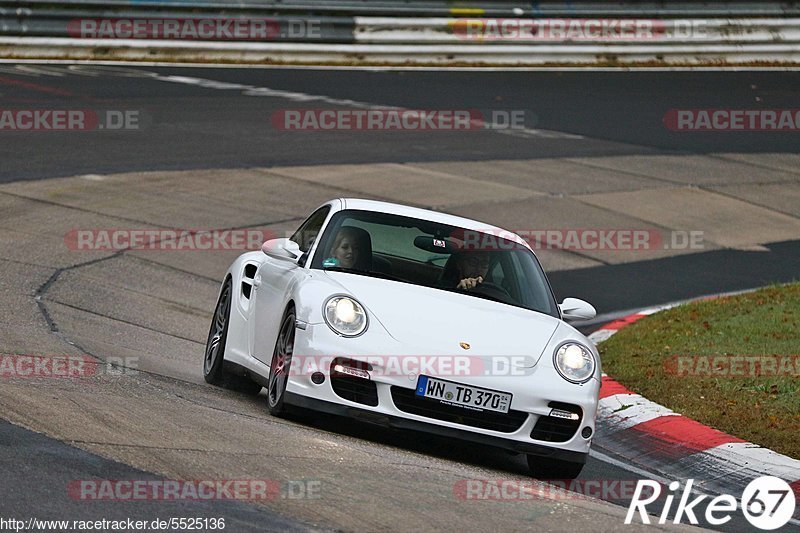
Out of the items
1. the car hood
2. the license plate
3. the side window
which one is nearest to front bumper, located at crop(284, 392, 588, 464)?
the license plate

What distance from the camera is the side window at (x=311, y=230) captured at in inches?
343

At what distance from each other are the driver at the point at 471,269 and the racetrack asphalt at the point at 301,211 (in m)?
0.97

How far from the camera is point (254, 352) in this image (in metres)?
8.51

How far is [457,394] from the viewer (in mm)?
7125

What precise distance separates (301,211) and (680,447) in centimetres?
812

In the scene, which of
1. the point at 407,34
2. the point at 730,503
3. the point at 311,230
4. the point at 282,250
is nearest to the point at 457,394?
the point at 730,503

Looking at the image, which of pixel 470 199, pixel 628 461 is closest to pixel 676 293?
pixel 470 199

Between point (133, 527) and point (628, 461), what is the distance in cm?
404

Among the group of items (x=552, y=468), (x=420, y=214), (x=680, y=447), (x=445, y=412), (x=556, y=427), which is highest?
(x=420, y=214)

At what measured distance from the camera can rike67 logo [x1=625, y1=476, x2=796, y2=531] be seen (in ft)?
22.2

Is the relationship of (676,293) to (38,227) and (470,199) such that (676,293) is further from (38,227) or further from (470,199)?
(38,227)

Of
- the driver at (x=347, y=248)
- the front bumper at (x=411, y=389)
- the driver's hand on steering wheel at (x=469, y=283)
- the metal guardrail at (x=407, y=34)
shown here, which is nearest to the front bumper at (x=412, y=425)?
the front bumper at (x=411, y=389)

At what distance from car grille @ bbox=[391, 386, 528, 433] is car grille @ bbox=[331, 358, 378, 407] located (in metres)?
0.11

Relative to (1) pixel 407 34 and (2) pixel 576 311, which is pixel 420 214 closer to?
(2) pixel 576 311
